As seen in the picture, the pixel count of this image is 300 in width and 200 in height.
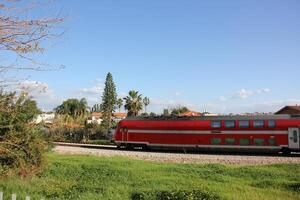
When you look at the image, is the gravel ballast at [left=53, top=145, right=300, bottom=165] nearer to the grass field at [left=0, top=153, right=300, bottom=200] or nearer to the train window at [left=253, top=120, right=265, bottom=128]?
the train window at [left=253, top=120, right=265, bottom=128]

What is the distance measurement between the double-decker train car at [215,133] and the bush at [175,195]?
22.2m

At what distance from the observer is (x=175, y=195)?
10156mm

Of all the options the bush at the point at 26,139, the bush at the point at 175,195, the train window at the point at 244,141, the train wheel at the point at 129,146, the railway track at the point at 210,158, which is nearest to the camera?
the bush at the point at 175,195

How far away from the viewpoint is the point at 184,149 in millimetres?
35344

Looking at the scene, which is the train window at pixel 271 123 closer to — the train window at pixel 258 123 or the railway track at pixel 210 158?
the train window at pixel 258 123

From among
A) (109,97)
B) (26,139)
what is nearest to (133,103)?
(109,97)

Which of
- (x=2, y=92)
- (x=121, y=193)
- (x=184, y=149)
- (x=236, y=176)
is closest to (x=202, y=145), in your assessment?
(x=184, y=149)

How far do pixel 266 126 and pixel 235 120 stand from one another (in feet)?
8.24

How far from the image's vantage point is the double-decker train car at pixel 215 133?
31.2m

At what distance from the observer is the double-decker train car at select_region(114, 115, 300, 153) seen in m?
31.2

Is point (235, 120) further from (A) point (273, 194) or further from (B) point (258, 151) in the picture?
(A) point (273, 194)

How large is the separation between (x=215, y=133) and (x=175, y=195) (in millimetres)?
23879

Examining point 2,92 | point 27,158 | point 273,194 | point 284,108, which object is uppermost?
point 284,108

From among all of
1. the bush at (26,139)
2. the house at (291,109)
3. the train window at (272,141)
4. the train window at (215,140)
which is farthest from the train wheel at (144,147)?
the house at (291,109)
